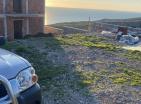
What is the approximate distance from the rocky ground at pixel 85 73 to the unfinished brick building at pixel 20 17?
2000 centimetres

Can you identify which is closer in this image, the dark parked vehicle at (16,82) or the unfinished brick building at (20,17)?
the dark parked vehicle at (16,82)

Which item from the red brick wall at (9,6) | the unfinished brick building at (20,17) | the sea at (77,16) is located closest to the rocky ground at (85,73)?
the unfinished brick building at (20,17)

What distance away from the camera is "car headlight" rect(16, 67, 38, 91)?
3983 millimetres

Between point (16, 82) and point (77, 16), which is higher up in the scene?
point (16, 82)

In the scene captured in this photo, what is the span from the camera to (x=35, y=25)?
118 ft

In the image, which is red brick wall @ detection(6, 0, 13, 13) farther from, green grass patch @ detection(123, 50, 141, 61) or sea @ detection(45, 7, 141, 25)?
green grass patch @ detection(123, 50, 141, 61)

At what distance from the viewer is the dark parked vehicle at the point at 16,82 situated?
12.1ft

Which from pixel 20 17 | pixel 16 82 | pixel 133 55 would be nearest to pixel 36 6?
pixel 20 17

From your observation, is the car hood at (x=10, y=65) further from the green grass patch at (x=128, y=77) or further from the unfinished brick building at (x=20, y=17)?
the unfinished brick building at (x=20, y=17)

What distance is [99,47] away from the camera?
12.4 meters

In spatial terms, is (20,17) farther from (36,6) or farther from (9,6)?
(36,6)

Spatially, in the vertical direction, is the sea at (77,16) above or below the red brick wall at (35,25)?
below

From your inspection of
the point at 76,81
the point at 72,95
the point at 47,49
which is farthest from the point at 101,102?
the point at 47,49

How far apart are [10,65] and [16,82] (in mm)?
217
